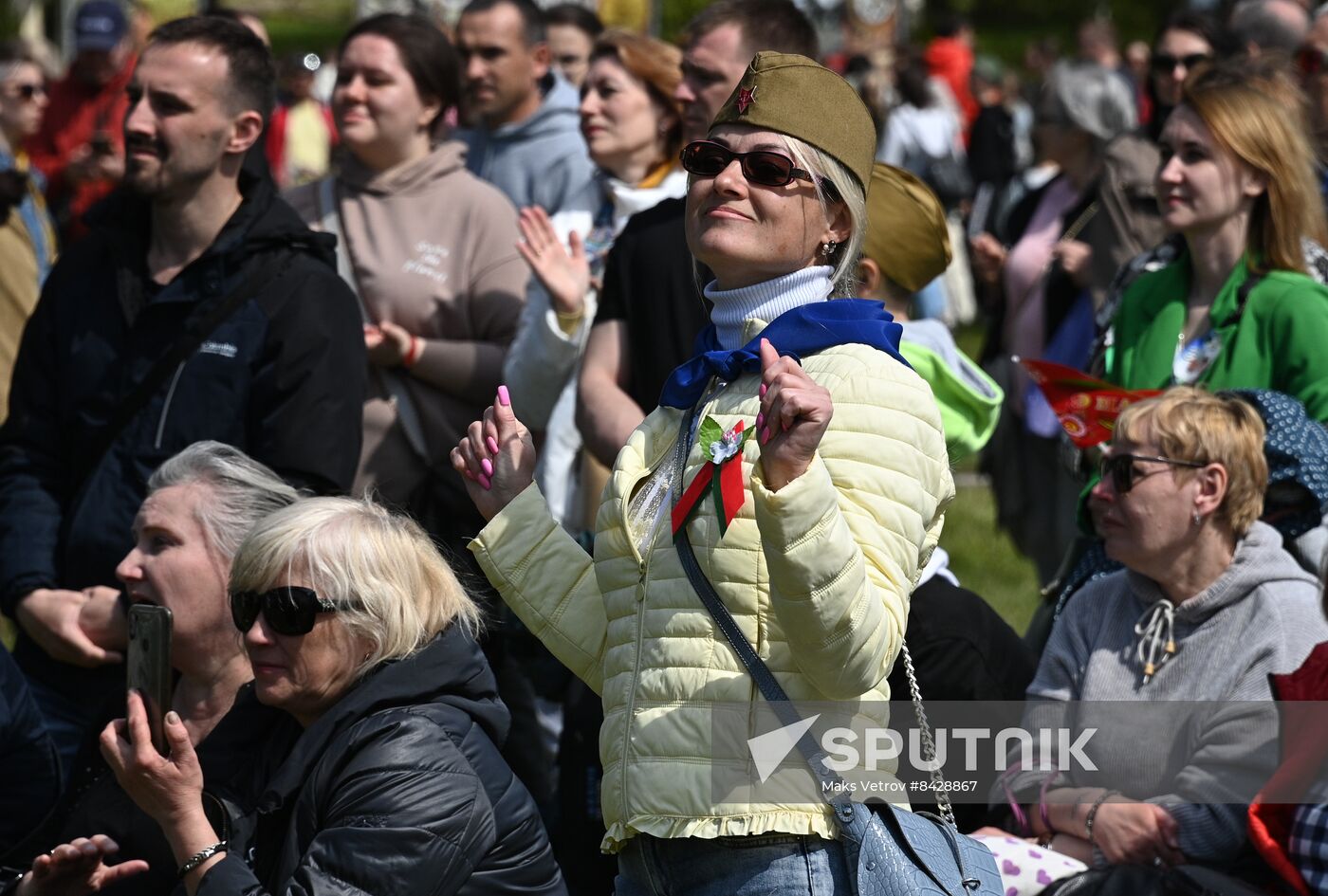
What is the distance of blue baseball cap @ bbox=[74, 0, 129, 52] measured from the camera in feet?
34.4

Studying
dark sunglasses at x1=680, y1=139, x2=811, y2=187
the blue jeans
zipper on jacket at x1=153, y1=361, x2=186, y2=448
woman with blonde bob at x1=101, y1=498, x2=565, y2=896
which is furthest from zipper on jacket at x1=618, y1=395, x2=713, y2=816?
zipper on jacket at x1=153, y1=361, x2=186, y2=448

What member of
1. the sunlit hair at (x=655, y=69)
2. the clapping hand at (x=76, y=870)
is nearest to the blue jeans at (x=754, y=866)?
the clapping hand at (x=76, y=870)

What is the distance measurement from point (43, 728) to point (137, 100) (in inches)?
67.8

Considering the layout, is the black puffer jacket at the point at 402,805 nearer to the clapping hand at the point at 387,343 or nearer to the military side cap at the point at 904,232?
the military side cap at the point at 904,232

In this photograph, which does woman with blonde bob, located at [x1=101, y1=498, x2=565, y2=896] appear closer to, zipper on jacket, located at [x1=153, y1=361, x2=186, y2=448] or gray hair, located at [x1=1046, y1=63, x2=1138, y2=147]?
zipper on jacket, located at [x1=153, y1=361, x2=186, y2=448]

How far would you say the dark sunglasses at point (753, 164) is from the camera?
2.91 meters

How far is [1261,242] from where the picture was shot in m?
4.89

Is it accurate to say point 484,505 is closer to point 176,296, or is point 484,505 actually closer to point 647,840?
point 647,840

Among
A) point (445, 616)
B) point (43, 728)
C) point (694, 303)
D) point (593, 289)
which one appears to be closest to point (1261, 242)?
point (694, 303)

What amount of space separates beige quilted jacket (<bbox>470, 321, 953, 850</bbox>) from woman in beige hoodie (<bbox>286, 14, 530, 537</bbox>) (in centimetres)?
245

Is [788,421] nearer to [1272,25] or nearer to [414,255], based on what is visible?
[414,255]

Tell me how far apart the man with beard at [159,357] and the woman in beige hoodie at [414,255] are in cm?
65

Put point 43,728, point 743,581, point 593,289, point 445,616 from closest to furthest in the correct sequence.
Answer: point 743,581
point 445,616
point 43,728
point 593,289

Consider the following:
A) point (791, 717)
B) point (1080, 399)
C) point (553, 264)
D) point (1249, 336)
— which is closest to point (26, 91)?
point (553, 264)
